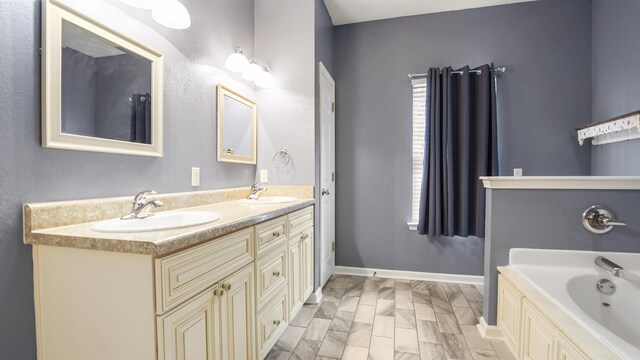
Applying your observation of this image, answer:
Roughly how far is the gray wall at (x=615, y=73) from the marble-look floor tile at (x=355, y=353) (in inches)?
94.6

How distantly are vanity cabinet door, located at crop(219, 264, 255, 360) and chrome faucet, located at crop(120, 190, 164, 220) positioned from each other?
0.44m

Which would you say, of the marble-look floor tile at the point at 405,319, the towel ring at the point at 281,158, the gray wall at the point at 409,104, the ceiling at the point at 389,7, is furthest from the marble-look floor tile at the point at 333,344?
the ceiling at the point at 389,7

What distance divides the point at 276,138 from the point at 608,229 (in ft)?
7.47

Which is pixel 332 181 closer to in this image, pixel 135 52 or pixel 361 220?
pixel 361 220

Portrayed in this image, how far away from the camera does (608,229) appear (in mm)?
1629

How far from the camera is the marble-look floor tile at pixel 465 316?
2.07 metres

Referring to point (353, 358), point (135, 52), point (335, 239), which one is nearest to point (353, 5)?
point (135, 52)

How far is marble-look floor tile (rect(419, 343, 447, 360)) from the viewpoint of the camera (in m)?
1.67

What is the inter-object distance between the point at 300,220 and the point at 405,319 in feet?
3.55

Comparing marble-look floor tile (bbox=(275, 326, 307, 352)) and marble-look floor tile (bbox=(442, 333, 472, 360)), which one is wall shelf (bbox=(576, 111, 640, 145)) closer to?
marble-look floor tile (bbox=(442, 333, 472, 360))

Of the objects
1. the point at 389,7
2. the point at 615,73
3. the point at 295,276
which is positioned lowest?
the point at 295,276

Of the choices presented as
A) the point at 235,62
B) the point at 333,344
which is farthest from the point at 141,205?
the point at 333,344

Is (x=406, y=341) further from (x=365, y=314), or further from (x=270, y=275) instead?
(x=270, y=275)

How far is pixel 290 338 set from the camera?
6.07 ft
